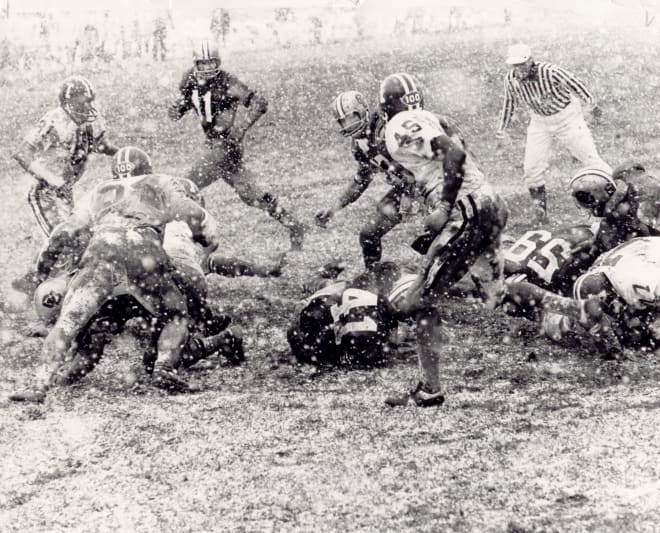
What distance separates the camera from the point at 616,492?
→ 3.72 m

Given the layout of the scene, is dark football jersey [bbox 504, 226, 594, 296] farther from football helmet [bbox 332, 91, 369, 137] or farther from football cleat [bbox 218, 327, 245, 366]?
football cleat [bbox 218, 327, 245, 366]

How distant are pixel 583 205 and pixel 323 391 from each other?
7.70 ft

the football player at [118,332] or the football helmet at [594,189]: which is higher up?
the football helmet at [594,189]

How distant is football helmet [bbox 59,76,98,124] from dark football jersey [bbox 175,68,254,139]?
1.00 meters

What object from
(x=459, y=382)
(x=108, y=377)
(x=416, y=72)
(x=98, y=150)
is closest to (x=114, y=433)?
(x=108, y=377)

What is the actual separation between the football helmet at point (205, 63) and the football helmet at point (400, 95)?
295cm

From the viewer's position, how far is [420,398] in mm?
4836

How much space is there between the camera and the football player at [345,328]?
5.50 metres

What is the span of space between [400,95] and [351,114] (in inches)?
50.5

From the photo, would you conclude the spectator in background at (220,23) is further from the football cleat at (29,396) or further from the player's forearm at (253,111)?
the football cleat at (29,396)

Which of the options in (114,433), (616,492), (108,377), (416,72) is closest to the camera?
(616,492)

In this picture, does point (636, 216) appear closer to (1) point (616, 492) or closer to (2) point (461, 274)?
(2) point (461, 274)

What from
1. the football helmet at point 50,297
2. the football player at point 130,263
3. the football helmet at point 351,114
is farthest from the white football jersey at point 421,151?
the football helmet at point 50,297

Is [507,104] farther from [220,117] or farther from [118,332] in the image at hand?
[118,332]
